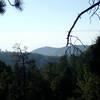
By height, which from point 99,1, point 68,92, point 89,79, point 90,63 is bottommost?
point 68,92

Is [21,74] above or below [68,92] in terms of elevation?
above

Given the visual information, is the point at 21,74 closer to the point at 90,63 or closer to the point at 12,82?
the point at 12,82

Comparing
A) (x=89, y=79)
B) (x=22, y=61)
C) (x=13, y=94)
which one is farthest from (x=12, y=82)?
(x=89, y=79)

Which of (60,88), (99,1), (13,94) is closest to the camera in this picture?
(99,1)

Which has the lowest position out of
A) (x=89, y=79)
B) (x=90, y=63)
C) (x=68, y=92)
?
(x=68, y=92)

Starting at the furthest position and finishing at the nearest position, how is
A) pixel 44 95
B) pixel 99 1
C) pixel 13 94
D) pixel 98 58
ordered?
pixel 44 95, pixel 13 94, pixel 98 58, pixel 99 1

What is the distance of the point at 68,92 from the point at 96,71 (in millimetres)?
23353

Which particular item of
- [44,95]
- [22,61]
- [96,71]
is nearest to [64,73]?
[44,95]

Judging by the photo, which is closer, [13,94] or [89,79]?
[89,79]

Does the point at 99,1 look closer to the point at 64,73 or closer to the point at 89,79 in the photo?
the point at 89,79

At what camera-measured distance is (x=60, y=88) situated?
48.4 m

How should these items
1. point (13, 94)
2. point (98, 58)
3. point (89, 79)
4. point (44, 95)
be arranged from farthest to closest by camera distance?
point (44, 95) < point (13, 94) < point (89, 79) < point (98, 58)

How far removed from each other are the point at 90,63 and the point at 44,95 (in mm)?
19215

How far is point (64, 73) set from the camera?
51.0 m
